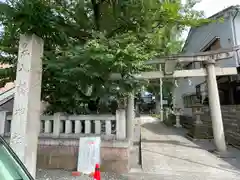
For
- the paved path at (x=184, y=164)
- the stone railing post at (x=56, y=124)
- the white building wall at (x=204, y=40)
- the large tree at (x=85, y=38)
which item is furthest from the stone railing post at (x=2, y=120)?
the white building wall at (x=204, y=40)

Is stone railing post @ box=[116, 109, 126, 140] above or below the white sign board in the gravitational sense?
above

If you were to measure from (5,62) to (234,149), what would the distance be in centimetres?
819

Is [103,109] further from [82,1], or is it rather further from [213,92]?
[213,92]

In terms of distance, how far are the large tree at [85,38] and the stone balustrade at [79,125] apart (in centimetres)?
41

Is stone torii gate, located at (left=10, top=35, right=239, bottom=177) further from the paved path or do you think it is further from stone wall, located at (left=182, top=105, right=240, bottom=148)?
stone wall, located at (left=182, top=105, right=240, bottom=148)

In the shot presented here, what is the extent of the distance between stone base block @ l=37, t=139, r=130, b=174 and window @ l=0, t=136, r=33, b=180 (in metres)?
3.01

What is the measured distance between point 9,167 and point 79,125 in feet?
10.6

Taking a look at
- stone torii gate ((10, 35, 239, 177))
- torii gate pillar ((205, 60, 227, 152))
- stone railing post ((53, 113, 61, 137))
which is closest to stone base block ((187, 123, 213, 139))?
torii gate pillar ((205, 60, 227, 152))

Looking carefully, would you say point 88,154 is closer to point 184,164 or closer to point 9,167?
point 184,164

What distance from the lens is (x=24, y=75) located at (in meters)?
3.53

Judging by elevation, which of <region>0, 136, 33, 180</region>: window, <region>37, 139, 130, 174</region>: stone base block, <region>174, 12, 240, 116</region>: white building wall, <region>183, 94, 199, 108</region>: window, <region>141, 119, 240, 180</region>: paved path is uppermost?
<region>174, 12, 240, 116</region>: white building wall

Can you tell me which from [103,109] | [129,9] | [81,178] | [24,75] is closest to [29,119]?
[24,75]

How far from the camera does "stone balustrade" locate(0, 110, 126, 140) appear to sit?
460cm

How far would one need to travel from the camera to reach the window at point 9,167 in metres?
1.46
